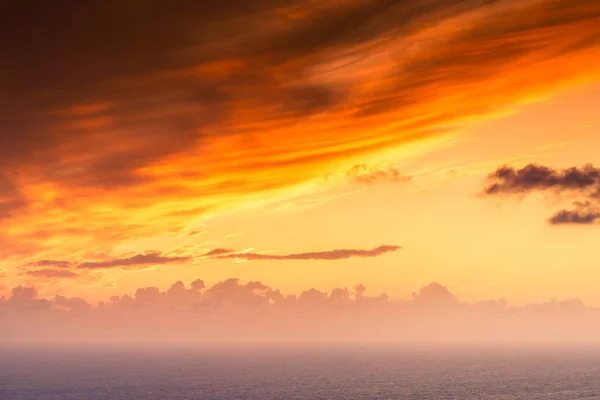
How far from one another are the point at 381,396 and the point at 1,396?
132832 mm

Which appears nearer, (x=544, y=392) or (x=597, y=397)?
(x=597, y=397)

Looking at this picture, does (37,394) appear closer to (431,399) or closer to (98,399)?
(98,399)

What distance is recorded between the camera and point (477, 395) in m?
193

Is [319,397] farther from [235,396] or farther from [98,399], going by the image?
[98,399]

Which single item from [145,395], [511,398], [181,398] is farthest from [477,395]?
[145,395]

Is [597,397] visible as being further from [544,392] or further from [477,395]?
[477,395]

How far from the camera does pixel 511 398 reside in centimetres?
18575

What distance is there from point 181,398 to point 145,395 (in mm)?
16908

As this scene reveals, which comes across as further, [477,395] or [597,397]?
[477,395]

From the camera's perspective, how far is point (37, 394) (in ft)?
654

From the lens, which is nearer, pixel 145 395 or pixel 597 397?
pixel 597 397

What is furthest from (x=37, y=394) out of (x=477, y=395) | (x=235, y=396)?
(x=477, y=395)

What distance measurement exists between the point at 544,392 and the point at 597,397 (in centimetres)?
2285

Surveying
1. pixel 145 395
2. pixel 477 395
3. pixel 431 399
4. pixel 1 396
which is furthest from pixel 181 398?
pixel 477 395
